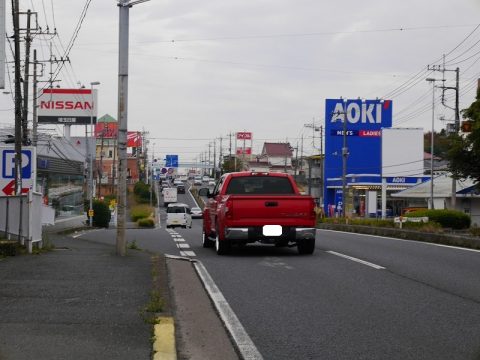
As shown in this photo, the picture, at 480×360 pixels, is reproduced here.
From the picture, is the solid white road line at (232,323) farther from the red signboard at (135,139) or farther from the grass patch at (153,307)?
the red signboard at (135,139)

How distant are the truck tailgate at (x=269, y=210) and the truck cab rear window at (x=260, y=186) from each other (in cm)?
147

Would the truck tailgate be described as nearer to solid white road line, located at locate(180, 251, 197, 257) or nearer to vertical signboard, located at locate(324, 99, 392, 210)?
solid white road line, located at locate(180, 251, 197, 257)

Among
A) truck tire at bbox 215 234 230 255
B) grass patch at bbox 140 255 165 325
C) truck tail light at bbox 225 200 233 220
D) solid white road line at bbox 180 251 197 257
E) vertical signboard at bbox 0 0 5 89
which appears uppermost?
vertical signboard at bbox 0 0 5 89

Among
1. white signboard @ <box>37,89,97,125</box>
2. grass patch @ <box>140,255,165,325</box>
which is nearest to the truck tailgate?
grass patch @ <box>140,255,165,325</box>

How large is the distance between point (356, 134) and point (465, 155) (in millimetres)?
48555

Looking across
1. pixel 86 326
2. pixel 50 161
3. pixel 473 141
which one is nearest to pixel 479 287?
pixel 86 326

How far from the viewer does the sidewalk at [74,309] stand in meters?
6.25

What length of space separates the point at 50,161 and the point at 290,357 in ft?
146

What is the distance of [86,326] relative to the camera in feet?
23.6

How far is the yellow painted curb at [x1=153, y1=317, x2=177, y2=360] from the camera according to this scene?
614 centimetres

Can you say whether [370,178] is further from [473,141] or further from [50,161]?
[473,141]

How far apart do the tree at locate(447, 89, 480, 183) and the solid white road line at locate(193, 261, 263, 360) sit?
16.7 metres

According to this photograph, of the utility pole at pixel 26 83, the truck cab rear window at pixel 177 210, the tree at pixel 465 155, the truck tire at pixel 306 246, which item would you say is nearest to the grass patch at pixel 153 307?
the truck tire at pixel 306 246

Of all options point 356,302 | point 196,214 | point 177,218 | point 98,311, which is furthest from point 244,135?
point 98,311
